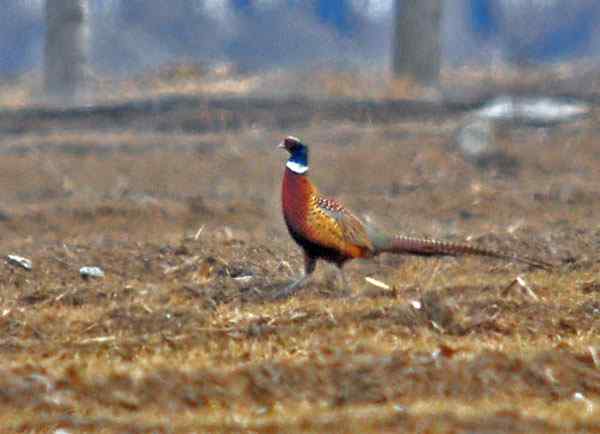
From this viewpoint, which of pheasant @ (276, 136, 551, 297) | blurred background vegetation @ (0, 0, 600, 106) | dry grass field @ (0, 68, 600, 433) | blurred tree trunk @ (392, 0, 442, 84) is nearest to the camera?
dry grass field @ (0, 68, 600, 433)

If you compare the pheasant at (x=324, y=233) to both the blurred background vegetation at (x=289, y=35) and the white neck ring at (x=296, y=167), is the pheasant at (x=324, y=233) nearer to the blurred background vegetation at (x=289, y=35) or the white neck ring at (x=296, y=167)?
the white neck ring at (x=296, y=167)

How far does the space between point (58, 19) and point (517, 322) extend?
48.6 feet

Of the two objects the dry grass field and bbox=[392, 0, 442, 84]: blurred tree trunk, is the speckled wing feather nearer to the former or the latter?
the dry grass field

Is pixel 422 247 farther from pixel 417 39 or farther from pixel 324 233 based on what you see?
pixel 417 39

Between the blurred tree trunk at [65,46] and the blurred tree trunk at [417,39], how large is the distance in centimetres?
420

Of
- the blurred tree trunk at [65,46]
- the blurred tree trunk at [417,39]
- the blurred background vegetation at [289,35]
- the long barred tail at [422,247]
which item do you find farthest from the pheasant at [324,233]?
the blurred background vegetation at [289,35]

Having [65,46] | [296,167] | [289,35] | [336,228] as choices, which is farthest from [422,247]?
[289,35]

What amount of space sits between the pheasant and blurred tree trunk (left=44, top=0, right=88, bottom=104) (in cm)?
1332

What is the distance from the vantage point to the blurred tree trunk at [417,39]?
64.5ft

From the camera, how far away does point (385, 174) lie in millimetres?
14281

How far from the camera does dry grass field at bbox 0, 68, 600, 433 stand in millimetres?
5551

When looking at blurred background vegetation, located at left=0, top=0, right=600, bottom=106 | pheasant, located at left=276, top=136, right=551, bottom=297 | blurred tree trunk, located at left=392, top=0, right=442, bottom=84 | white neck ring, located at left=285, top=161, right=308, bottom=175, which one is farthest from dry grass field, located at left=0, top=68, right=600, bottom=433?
blurred background vegetation, located at left=0, top=0, right=600, bottom=106

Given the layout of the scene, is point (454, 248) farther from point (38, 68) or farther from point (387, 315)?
point (38, 68)

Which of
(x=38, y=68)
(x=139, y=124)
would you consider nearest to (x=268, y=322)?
(x=139, y=124)
